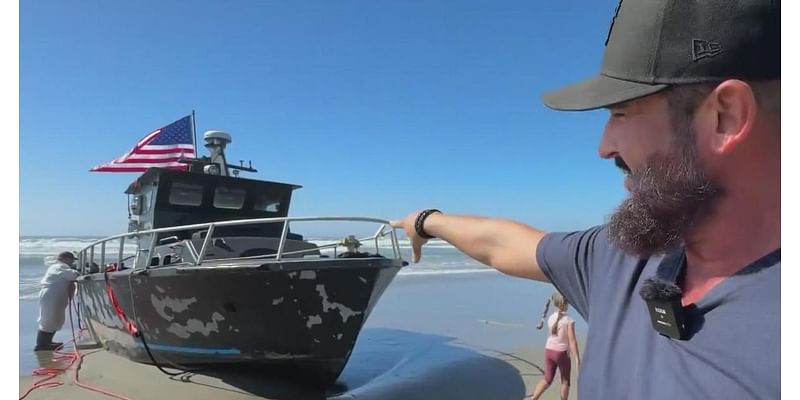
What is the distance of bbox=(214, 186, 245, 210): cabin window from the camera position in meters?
9.49

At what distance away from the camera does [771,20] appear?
97cm

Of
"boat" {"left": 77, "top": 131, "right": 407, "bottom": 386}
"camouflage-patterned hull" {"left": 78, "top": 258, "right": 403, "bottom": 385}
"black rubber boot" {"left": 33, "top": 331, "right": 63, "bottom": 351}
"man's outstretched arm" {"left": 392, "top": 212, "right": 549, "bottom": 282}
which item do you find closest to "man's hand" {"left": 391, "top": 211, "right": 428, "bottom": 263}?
"man's outstretched arm" {"left": 392, "top": 212, "right": 549, "bottom": 282}

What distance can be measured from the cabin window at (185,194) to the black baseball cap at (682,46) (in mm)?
9046

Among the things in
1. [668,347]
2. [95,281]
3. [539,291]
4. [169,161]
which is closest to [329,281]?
[95,281]

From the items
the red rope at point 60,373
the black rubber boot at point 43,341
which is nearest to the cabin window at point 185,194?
the red rope at point 60,373

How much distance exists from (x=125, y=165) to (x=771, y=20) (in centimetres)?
1077

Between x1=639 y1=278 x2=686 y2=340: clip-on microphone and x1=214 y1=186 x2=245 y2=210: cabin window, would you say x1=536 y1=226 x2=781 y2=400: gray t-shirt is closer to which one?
x1=639 y1=278 x2=686 y2=340: clip-on microphone

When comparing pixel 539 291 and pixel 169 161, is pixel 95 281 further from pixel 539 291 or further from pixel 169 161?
pixel 539 291

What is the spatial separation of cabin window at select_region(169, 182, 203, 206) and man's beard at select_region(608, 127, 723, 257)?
9111mm

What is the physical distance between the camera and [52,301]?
9.32m

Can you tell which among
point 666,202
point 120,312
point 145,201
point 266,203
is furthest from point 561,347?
A: point 145,201

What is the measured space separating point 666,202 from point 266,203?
31.4ft

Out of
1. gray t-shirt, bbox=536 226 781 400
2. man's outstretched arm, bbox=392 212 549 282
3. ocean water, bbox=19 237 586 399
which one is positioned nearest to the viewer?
gray t-shirt, bbox=536 226 781 400

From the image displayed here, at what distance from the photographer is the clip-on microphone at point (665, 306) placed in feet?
3.58
